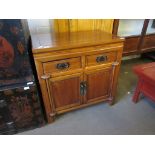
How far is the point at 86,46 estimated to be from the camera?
1120 millimetres

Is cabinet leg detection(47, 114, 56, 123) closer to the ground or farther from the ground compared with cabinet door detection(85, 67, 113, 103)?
closer to the ground

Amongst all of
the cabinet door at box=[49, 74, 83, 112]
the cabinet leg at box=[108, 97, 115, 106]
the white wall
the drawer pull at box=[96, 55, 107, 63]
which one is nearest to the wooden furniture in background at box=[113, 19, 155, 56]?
the cabinet leg at box=[108, 97, 115, 106]

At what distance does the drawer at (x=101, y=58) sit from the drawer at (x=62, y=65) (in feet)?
0.33

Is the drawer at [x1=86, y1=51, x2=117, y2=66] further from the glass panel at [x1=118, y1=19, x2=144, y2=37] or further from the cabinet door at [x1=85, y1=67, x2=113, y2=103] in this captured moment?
the glass panel at [x1=118, y1=19, x2=144, y2=37]

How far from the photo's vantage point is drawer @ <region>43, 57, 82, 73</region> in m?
1.09

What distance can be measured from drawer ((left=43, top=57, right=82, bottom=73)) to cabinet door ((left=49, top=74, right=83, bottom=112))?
0.08 meters

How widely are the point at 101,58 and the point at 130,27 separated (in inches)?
63.5

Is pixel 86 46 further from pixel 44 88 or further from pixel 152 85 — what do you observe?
pixel 152 85

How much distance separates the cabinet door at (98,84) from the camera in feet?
4.30

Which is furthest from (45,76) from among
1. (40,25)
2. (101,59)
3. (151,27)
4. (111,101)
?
(151,27)

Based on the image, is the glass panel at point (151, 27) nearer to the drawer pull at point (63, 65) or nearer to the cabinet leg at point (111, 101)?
the cabinet leg at point (111, 101)

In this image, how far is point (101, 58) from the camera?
1237 mm
